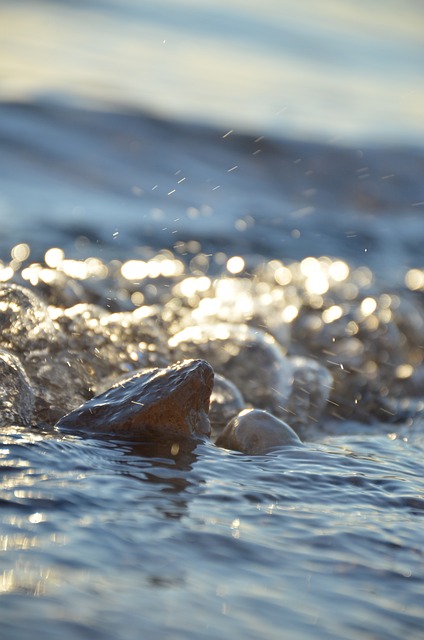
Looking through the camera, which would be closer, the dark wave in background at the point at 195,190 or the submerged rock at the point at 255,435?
the submerged rock at the point at 255,435

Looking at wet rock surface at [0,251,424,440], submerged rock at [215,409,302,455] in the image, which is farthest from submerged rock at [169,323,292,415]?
submerged rock at [215,409,302,455]

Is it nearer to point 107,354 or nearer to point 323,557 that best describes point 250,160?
point 107,354

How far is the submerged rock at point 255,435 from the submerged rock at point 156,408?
82 mm

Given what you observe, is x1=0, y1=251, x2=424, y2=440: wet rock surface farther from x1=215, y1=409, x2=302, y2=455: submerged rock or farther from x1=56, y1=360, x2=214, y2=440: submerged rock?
x1=215, y1=409, x2=302, y2=455: submerged rock

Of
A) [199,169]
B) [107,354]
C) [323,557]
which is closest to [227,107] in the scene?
[199,169]

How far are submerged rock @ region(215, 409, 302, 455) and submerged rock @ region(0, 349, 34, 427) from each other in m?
0.59

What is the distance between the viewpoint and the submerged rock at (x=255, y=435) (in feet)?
9.36

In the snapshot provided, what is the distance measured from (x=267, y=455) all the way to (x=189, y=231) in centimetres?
495

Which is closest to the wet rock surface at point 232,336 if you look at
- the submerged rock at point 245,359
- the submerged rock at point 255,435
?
the submerged rock at point 245,359

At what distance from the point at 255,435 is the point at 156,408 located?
12.3 inches

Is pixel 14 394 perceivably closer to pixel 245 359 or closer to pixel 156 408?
pixel 156 408

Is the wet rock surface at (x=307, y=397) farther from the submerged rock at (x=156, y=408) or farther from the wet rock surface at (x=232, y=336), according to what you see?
the submerged rock at (x=156, y=408)

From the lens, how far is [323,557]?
2.10 m

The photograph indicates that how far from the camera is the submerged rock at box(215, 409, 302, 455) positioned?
2852mm
